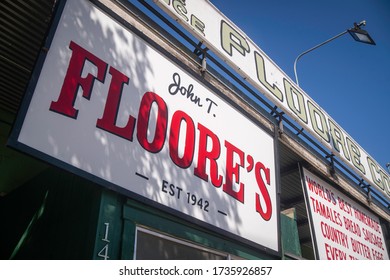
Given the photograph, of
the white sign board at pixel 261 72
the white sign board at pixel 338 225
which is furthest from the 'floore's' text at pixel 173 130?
the white sign board at pixel 338 225

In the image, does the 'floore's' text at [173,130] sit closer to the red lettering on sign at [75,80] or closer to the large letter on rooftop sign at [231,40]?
the red lettering on sign at [75,80]

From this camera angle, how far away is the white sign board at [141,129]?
3.89 meters

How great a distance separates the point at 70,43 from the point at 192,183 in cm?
260

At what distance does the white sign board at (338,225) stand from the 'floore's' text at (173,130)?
196cm

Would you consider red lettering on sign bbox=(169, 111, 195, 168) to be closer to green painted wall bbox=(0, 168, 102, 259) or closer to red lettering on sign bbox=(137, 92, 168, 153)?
red lettering on sign bbox=(137, 92, 168, 153)

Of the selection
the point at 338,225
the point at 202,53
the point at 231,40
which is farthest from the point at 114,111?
the point at 338,225

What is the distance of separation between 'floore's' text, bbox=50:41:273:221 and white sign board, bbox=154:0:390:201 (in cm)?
141

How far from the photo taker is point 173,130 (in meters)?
5.30

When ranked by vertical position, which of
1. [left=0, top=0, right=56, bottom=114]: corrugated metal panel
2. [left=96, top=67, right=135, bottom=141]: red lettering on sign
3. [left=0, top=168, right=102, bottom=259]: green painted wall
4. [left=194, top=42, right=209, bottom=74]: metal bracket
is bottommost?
[left=0, top=168, right=102, bottom=259]: green painted wall

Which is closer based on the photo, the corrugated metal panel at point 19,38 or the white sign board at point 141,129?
the white sign board at point 141,129

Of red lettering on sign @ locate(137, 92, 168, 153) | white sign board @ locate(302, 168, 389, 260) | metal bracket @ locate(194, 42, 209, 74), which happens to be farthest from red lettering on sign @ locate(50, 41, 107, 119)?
white sign board @ locate(302, 168, 389, 260)

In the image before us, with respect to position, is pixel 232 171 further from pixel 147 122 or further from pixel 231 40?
pixel 231 40

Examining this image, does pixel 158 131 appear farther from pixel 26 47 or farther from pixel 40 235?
pixel 26 47

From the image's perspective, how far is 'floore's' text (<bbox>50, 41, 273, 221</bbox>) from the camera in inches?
167
